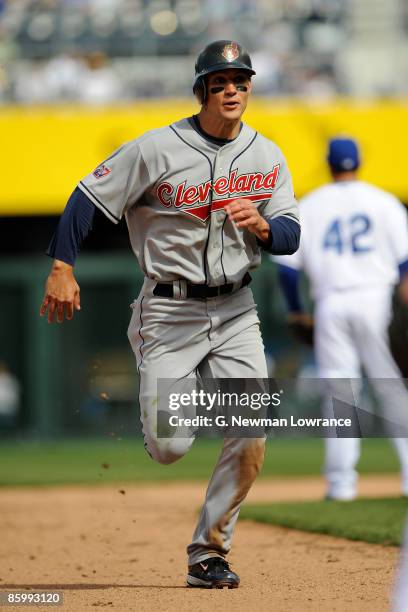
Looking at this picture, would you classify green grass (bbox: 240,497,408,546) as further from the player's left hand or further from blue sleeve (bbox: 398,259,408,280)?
the player's left hand

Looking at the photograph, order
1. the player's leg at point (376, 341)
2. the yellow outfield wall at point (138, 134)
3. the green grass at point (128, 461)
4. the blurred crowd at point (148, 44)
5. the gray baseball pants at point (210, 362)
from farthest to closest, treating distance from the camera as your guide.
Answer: the blurred crowd at point (148, 44) → the yellow outfield wall at point (138, 134) → the green grass at point (128, 461) → the player's leg at point (376, 341) → the gray baseball pants at point (210, 362)

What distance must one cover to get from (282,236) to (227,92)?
579 millimetres

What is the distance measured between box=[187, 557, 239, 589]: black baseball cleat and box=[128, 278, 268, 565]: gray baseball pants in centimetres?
3

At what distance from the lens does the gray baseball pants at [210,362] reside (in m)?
4.54

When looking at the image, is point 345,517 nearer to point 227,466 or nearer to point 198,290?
point 227,466

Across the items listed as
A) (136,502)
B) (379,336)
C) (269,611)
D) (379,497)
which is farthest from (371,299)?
(269,611)

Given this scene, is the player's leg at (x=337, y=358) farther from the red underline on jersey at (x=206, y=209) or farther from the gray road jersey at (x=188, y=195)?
the red underline on jersey at (x=206, y=209)

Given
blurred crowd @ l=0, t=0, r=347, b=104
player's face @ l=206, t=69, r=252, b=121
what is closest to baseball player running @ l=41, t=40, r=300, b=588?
player's face @ l=206, t=69, r=252, b=121

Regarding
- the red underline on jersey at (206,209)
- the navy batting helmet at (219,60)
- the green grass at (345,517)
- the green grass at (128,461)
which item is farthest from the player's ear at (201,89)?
the green grass at (128,461)

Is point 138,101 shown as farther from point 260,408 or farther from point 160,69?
point 260,408

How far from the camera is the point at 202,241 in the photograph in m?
4.50

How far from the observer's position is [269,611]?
3.84m

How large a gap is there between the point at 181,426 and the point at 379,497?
3508 mm

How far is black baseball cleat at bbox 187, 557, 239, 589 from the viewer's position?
4.48 m
